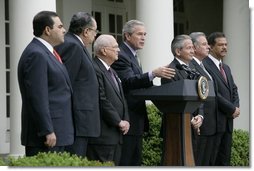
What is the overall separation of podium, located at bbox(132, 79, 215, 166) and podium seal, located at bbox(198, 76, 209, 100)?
0.14ft

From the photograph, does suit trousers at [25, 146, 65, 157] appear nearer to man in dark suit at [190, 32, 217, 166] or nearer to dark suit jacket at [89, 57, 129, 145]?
dark suit jacket at [89, 57, 129, 145]

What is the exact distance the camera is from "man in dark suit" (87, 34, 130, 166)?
746 centimetres

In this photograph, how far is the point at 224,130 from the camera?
930 centimetres

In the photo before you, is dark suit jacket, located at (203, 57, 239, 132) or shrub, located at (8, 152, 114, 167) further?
dark suit jacket, located at (203, 57, 239, 132)

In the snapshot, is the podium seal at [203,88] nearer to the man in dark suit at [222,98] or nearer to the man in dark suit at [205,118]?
the man in dark suit at [205,118]

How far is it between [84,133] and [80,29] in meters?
1.08

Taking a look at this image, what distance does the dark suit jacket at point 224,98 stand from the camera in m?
9.18

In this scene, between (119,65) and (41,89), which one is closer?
(41,89)

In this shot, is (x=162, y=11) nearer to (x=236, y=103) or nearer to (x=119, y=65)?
(x=236, y=103)

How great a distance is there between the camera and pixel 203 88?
7312 mm

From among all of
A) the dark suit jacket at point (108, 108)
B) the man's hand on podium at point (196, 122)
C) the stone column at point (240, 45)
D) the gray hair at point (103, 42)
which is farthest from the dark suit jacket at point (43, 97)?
the stone column at point (240, 45)

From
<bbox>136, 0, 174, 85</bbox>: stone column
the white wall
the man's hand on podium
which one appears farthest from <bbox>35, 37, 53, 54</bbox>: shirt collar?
the white wall

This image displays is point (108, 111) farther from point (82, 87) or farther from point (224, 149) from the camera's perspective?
point (224, 149)

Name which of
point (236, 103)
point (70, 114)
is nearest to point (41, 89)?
point (70, 114)
